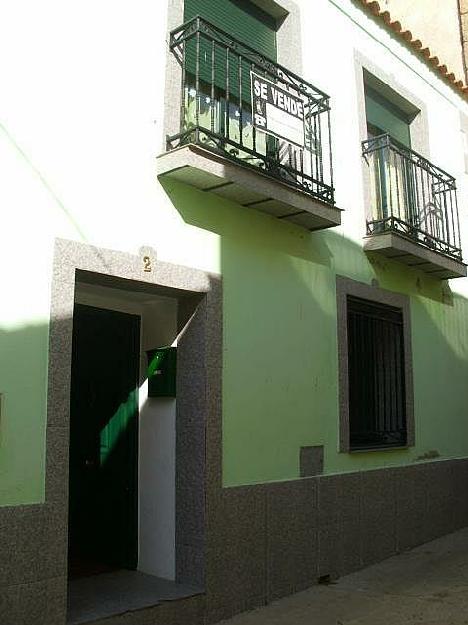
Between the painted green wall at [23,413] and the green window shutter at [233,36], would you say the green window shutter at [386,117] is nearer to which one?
the green window shutter at [233,36]

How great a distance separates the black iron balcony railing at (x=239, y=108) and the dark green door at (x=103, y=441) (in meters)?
1.79

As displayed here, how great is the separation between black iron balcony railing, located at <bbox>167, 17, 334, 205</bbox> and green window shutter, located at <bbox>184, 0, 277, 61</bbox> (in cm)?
23

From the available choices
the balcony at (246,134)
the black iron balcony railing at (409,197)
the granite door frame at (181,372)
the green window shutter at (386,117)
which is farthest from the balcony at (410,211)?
the granite door frame at (181,372)

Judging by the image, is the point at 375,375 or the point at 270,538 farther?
the point at 375,375

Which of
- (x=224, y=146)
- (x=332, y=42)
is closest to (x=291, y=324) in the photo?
(x=224, y=146)

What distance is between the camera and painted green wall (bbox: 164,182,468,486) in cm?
539

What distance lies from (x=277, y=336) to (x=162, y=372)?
1.15 metres

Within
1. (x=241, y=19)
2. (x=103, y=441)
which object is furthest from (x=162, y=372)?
(x=241, y=19)

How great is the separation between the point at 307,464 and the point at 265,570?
1.05 m

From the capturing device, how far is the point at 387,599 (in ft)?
18.4

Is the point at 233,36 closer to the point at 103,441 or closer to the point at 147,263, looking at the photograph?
the point at 147,263

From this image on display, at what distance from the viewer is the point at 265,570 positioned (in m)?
5.40

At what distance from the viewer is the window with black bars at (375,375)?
7.02 meters

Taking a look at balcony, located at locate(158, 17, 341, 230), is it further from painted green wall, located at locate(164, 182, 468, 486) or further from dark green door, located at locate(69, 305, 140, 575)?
dark green door, located at locate(69, 305, 140, 575)
